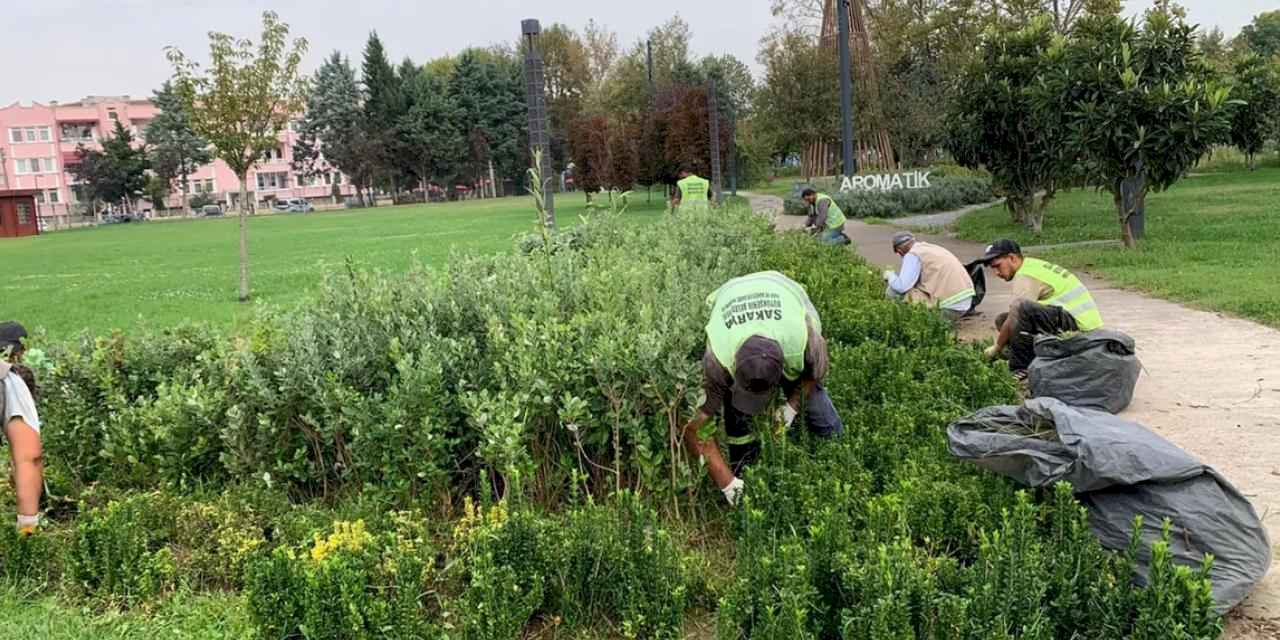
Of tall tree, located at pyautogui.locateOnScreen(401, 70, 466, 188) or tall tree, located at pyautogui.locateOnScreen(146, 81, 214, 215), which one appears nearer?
tall tree, located at pyautogui.locateOnScreen(401, 70, 466, 188)

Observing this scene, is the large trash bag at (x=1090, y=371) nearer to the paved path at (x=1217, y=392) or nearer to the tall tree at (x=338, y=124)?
the paved path at (x=1217, y=392)

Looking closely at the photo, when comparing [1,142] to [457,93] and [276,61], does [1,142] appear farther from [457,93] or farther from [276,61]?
[276,61]

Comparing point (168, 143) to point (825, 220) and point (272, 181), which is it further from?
point (825, 220)

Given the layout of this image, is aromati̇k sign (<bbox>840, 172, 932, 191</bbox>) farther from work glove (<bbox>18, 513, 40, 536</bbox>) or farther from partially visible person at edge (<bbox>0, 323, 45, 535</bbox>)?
work glove (<bbox>18, 513, 40, 536</bbox>)

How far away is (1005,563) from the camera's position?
9.20ft

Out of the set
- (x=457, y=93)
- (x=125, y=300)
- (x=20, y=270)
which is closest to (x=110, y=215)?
(x=457, y=93)

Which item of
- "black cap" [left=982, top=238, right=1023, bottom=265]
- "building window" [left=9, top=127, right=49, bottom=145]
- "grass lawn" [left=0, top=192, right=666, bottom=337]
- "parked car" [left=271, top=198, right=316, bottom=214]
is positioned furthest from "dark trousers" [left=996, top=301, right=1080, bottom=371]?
"building window" [left=9, top=127, right=49, bottom=145]

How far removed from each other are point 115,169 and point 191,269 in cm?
5533

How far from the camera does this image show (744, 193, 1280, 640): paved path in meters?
3.87

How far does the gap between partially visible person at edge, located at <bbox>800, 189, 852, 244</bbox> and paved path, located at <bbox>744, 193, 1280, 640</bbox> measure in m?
3.03

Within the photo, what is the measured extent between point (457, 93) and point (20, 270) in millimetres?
50830

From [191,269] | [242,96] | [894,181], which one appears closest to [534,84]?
[242,96]

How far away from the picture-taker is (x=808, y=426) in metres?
4.38

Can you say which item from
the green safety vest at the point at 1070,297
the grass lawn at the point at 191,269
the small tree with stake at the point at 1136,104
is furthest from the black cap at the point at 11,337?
the small tree with stake at the point at 1136,104
